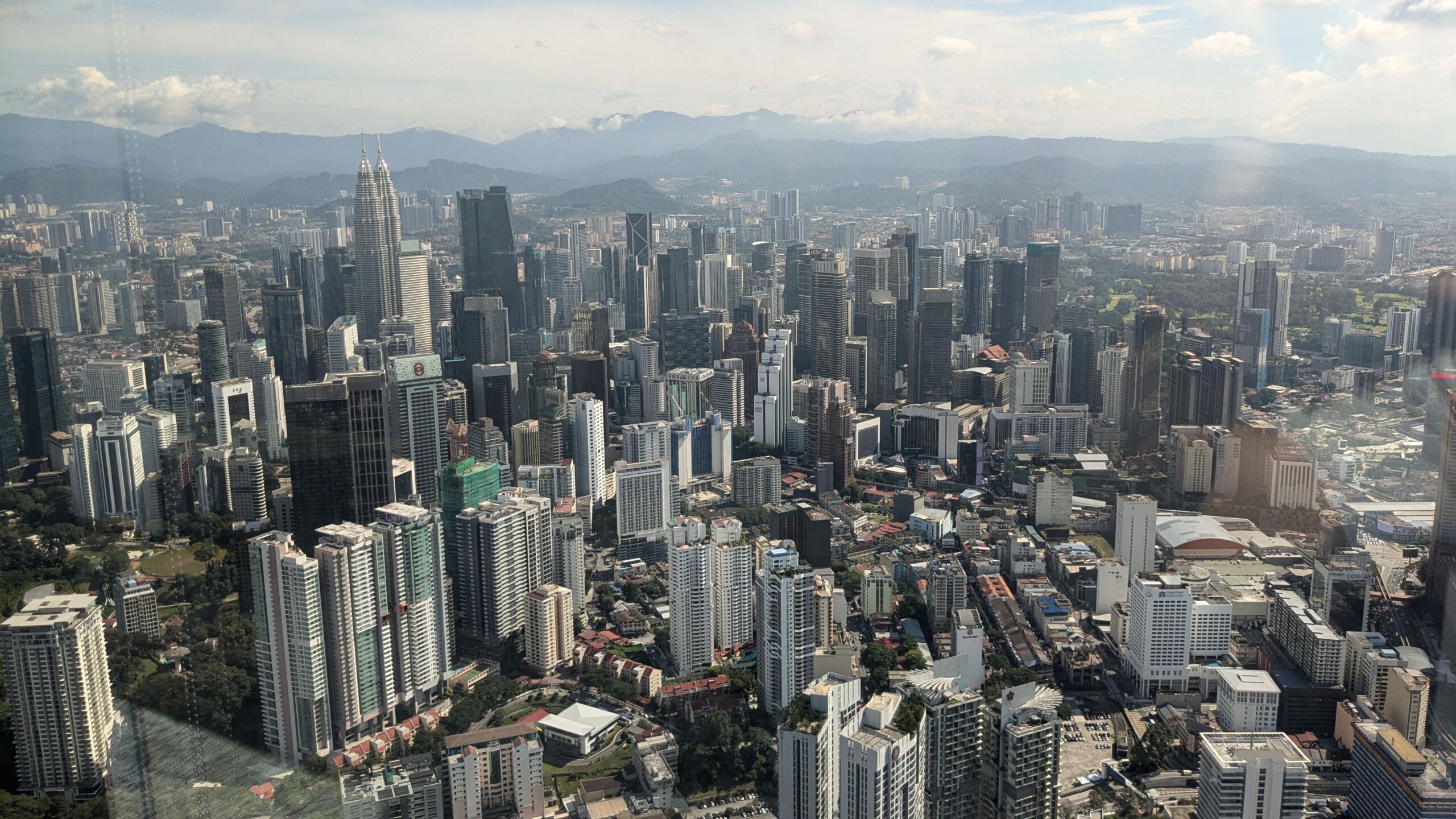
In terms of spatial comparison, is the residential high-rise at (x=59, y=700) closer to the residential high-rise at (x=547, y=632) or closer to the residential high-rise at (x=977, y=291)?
the residential high-rise at (x=547, y=632)

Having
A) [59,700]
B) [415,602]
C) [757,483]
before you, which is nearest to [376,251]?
[757,483]

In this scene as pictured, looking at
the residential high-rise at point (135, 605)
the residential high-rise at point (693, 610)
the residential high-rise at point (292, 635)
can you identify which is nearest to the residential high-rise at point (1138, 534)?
the residential high-rise at point (693, 610)

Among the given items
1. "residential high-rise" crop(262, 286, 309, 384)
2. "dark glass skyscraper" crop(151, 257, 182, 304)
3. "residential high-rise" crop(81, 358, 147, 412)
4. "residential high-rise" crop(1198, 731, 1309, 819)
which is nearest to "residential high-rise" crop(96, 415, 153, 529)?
"residential high-rise" crop(81, 358, 147, 412)

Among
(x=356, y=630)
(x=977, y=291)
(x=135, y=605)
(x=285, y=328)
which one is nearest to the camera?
(x=135, y=605)

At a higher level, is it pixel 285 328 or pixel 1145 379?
pixel 285 328

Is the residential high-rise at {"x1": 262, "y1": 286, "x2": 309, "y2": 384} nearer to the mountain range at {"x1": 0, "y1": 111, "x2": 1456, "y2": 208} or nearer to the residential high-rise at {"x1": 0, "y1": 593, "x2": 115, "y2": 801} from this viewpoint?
the mountain range at {"x1": 0, "y1": 111, "x2": 1456, "y2": 208}

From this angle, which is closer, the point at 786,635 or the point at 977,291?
the point at 786,635

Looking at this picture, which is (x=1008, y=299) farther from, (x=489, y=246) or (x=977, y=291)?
(x=489, y=246)
